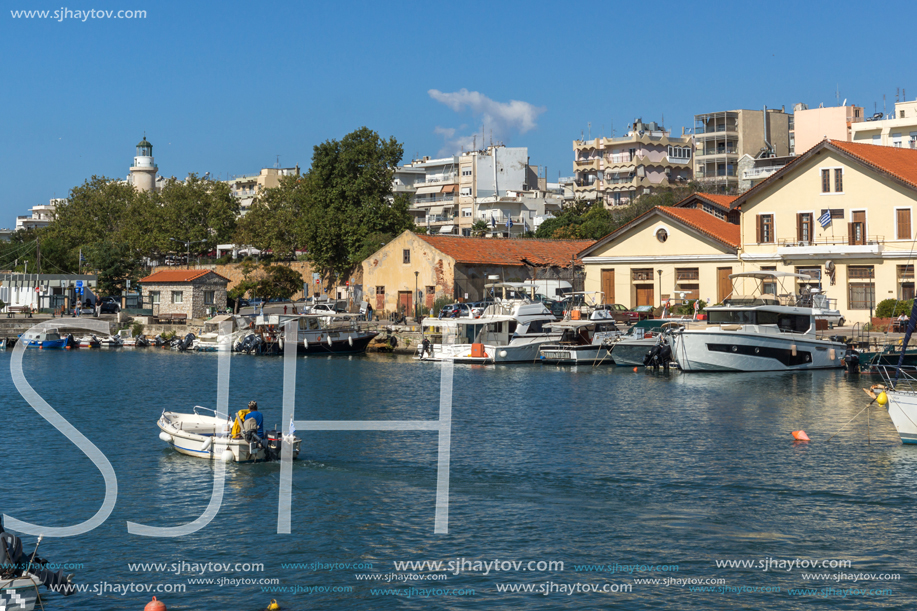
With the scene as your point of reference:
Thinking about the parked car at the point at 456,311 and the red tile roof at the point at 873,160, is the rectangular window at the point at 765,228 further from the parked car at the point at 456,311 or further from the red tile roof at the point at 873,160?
the parked car at the point at 456,311

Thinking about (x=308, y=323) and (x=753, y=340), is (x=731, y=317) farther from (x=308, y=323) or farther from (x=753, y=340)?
(x=308, y=323)

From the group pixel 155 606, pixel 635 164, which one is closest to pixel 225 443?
pixel 155 606

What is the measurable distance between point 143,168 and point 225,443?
122249 millimetres

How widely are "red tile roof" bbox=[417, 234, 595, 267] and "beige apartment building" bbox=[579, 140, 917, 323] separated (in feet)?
28.6

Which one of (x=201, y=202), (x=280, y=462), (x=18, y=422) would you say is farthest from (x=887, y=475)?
(x=201, y=202)

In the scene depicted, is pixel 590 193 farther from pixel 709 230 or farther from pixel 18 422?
pixel 18 422

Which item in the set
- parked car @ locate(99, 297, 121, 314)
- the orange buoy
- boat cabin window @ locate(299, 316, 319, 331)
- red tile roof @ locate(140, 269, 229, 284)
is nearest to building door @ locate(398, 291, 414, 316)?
boat cabin window @ locate(299, 316, 319, 331)

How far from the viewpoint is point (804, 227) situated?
5112 centimetres

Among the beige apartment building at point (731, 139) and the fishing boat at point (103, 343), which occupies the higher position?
the beige apartment building at point (731, 139)

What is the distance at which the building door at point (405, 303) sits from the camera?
6562 cm

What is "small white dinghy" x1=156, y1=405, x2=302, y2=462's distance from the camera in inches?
885

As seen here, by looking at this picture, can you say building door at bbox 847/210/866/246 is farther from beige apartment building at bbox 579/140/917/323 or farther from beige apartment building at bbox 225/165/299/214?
beige apartment building at bbox 225/165/299/214

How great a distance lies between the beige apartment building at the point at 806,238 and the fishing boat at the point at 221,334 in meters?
24.3

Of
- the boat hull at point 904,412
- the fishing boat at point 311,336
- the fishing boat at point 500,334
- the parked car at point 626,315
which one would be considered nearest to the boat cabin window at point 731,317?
the fishing boat at point 500,334
